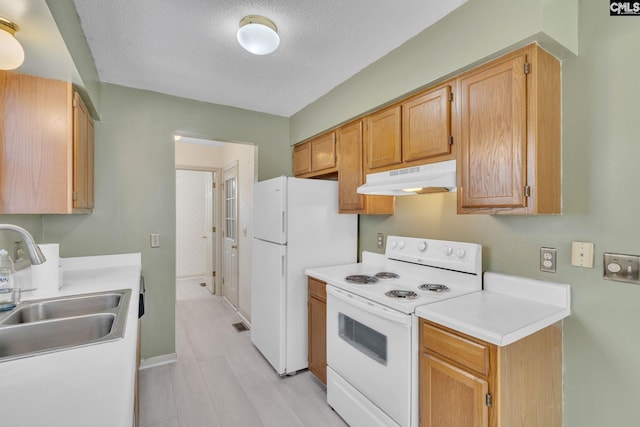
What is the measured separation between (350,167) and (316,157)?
0.61m

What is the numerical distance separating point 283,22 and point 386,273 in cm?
180

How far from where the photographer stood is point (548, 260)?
1583 millimetres

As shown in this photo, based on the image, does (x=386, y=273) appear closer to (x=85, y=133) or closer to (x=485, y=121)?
(x=485, y=121)

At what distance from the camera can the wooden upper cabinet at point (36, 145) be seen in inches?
62.7

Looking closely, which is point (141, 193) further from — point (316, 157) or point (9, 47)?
point (316, 157)

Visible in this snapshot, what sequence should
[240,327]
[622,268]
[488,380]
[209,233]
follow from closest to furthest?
1. [488,380]
2. [622,268]
3. [240,327]
4. [209,233]

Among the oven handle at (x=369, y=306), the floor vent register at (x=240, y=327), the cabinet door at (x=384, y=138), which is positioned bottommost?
the floor vent register at (x=240, y=327)

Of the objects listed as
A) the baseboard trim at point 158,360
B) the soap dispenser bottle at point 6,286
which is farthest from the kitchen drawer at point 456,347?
the baseboard trim at point 158,360

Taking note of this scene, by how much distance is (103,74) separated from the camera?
239cm

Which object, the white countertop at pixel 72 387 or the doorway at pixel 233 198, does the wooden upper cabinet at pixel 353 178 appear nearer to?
the doorway at pixel 233 198

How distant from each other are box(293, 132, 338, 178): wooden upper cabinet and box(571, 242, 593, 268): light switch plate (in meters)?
1.78

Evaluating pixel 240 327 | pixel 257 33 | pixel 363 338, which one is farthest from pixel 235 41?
pixel 240 327

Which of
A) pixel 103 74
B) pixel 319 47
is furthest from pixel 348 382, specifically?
pixel 103 74

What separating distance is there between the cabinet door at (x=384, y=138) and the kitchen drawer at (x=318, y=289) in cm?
99
